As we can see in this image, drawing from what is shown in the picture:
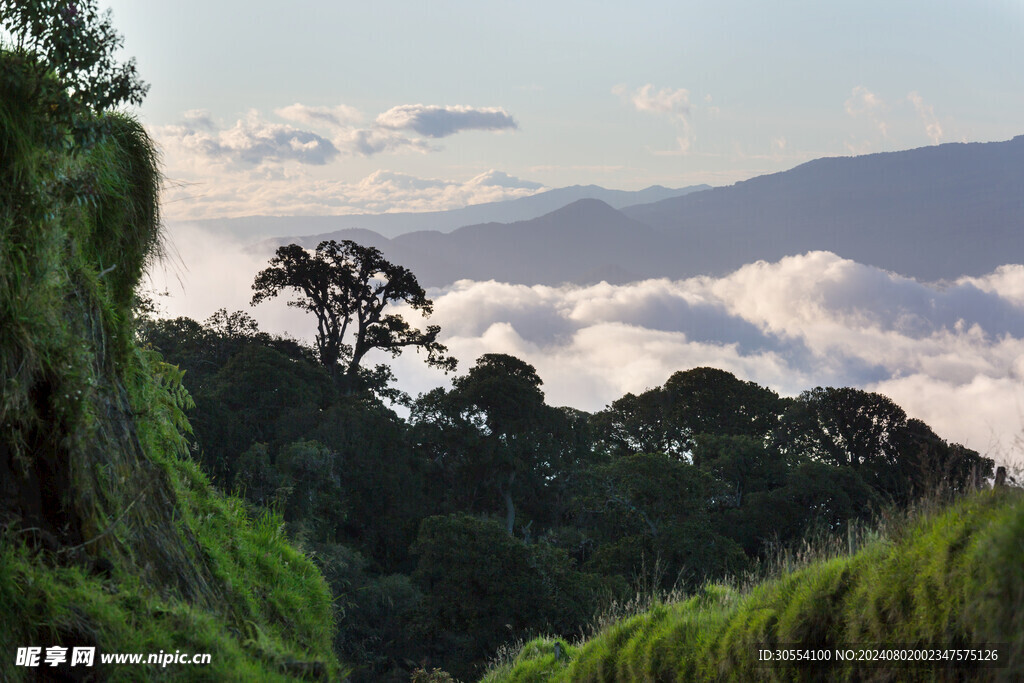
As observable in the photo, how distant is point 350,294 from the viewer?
39.0 metres

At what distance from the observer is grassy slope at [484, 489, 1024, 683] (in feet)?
14.2

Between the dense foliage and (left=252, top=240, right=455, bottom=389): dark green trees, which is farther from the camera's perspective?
(left=252, top=240, right=455, bottom=389): dark green trees

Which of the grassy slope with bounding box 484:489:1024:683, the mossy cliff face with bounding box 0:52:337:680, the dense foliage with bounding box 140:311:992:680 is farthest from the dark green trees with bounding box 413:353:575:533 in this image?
the mossy cliff face with bounding box 0:52:337:680

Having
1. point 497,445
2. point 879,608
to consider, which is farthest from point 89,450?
point 497,445

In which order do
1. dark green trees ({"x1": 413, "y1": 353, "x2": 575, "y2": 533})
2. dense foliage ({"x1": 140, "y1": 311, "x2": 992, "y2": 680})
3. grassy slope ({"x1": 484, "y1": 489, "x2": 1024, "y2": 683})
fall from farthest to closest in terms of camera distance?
1. dark green trees ({"x1": 413, "y1": 353, "x2": 575, "y2": 533})
2. dense foliage ({"x1": 140, "y1": 311, "x2": 992, "y2": 680})
3. grassy slope ({"x1": 484, "y1": 489, "x2": 1024, "y2": 683})

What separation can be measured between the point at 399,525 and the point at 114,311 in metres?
28.0

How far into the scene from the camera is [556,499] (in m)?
36.0

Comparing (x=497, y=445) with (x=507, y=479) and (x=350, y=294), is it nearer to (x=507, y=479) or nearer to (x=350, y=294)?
(x=507, y=479)

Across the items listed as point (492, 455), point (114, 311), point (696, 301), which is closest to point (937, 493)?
point (114, 311)

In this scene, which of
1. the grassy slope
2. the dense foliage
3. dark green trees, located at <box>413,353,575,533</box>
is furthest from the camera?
dark green trees, located at <box>413,353,575,533</box>

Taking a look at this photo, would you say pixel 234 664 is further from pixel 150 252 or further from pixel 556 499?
pixel 556 499

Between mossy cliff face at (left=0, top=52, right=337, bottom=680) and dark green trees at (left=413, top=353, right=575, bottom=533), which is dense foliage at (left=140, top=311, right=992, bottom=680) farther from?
mossy cliff face at (left=0, top=52, right=337, bottom=680)

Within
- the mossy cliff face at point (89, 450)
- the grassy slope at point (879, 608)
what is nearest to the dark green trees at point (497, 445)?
the grassy slope at point (879, 608)

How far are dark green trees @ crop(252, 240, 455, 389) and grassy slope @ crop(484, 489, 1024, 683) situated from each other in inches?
1213
